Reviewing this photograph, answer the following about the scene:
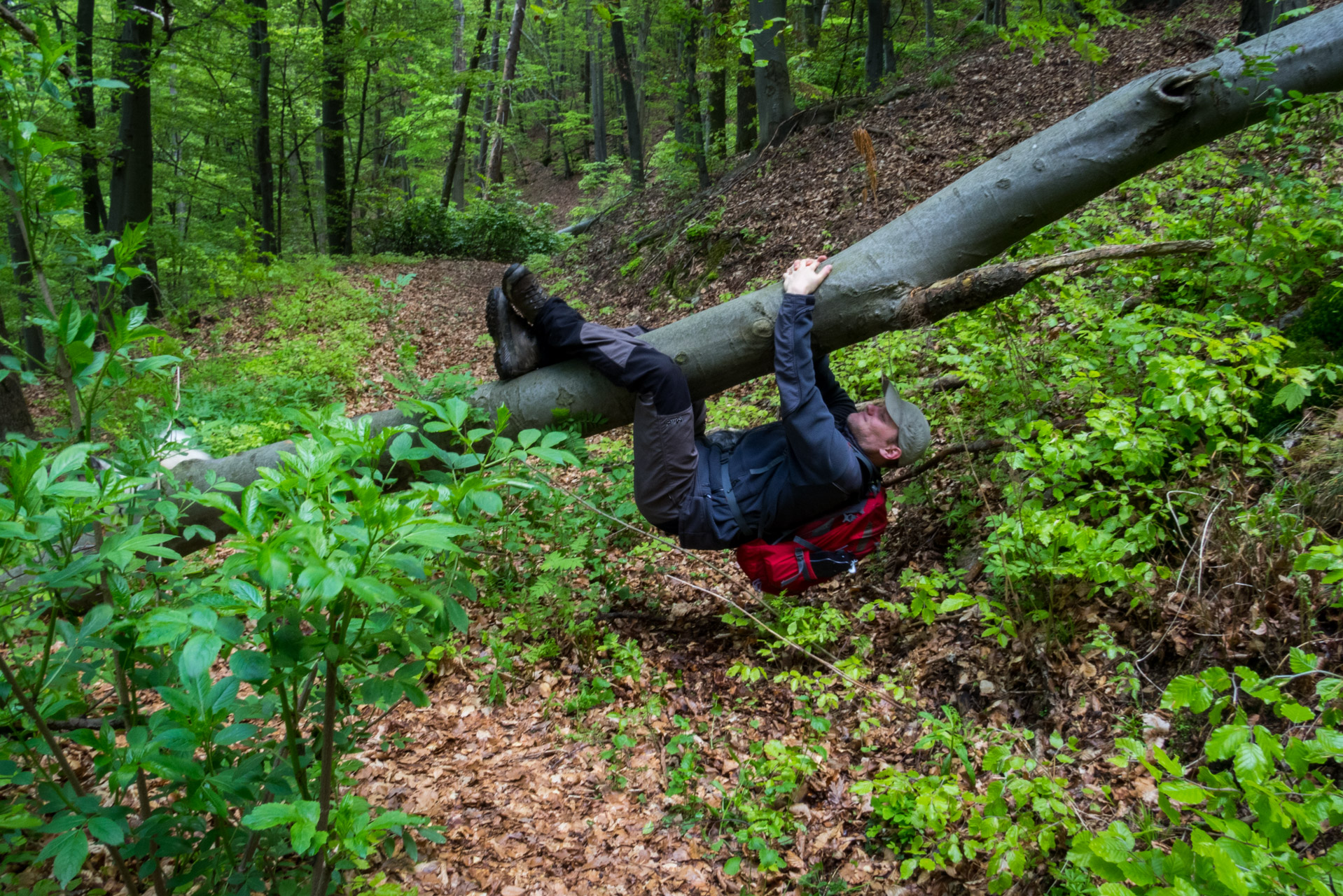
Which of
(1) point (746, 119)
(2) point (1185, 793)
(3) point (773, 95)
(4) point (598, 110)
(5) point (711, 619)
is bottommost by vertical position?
(5) point (711, 619)

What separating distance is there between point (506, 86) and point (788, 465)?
18635mm

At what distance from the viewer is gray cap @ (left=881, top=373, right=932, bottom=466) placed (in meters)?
3.55

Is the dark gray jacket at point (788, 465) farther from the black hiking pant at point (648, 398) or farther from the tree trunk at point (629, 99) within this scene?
the tree trunk at point (629, 99)

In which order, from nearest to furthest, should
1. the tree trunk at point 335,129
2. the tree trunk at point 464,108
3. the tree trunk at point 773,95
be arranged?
the tree trunk at point 773,95 → the tree trunk at point 335,129 → the tree trunk at point 464,108

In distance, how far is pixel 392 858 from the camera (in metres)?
2.36

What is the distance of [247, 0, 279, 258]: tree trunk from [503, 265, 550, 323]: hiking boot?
10802 mm

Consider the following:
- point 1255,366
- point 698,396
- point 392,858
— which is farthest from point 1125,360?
point 392,858

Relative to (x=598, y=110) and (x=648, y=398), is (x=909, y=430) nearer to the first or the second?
(x=648, y=398)

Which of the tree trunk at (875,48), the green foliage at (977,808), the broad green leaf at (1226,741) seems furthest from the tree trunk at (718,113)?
the broad green leaf at (1226,741)

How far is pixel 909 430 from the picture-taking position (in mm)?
3553

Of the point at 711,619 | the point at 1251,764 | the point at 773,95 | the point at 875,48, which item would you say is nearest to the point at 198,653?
the point at 1251,764

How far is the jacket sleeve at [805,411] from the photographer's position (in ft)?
10.8

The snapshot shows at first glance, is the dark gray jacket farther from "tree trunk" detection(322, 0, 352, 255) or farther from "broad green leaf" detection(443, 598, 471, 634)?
"tree trunk" detection(322, 0, 352, 255)

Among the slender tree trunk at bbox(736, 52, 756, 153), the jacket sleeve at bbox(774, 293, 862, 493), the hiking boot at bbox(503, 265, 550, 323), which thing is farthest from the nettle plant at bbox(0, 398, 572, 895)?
the slender tree trunk at bbox(736, 52, 756, 153)
